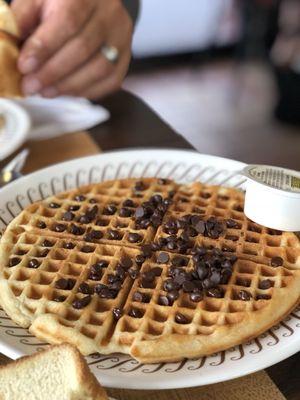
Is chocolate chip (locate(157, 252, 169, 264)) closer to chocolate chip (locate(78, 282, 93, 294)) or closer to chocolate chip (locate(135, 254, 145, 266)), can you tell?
chocolate chip (locate(135, 254, 145, 266))

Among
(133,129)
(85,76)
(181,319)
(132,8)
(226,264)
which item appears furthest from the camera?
(132,8)

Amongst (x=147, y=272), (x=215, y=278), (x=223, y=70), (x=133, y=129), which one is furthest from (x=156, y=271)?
(x=223, y=70)

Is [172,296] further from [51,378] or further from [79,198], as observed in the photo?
[79,198]

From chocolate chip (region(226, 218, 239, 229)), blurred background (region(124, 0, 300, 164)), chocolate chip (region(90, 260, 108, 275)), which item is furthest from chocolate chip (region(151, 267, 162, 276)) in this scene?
blurred background (region(124, 0, 300, 164))

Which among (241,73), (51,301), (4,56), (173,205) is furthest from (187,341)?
(241,73)

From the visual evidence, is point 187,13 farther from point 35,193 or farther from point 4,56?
point 35,193

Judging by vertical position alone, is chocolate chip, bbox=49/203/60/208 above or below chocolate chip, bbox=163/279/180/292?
below

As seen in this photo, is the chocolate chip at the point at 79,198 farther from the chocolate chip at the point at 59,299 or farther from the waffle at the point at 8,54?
the waffle at the point at 8,54
